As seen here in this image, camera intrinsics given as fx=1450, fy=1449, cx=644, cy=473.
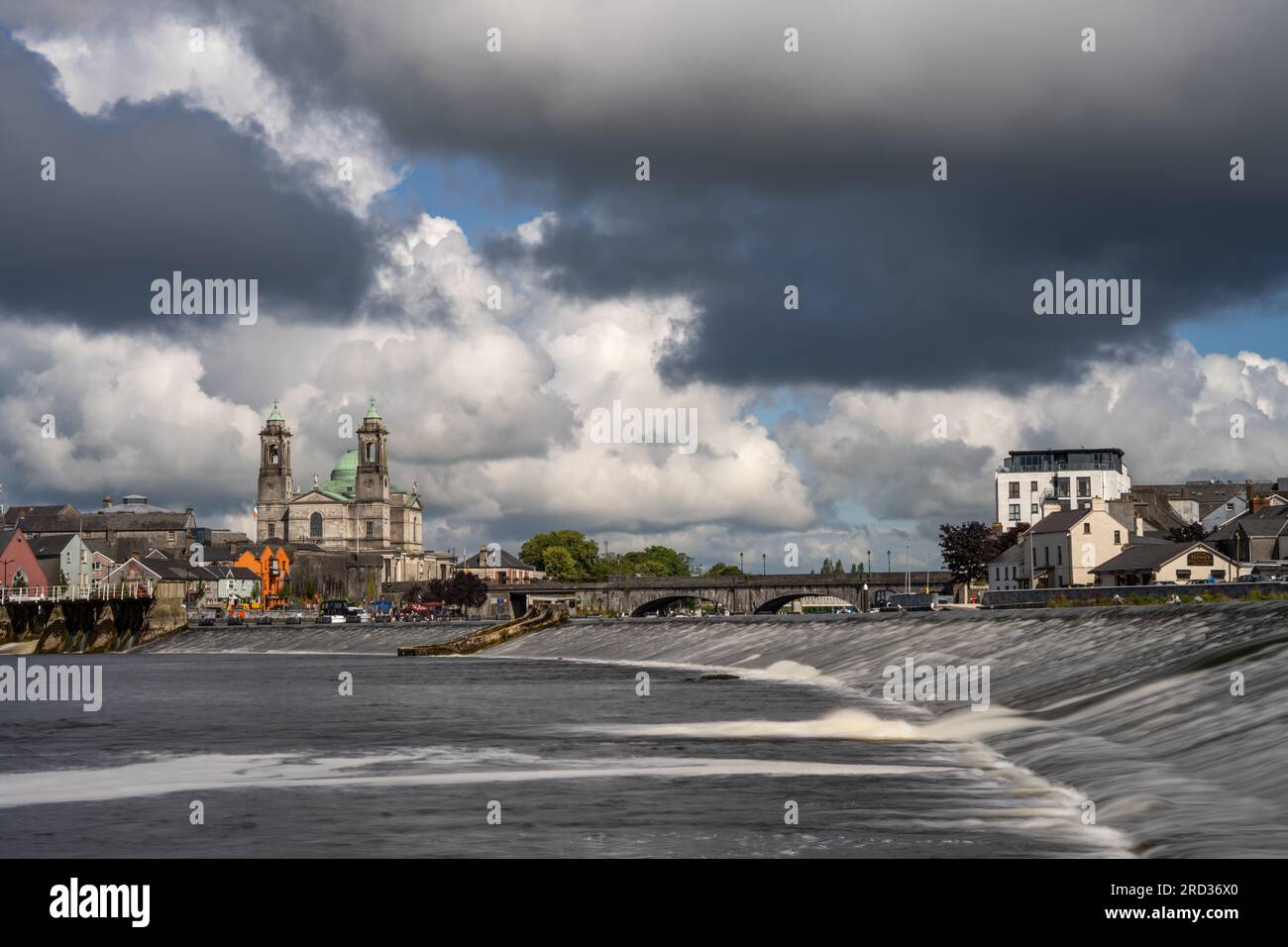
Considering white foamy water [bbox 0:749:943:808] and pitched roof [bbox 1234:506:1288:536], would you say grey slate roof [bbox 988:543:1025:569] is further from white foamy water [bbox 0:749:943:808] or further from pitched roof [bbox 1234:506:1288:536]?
white foamy water [bbox 0:749:943:808]

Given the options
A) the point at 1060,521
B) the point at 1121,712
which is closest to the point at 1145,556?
the point at 1060,521

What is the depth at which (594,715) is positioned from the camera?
145ft

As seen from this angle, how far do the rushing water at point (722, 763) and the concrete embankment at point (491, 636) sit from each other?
53.7 m

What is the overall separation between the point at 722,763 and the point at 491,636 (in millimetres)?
93877

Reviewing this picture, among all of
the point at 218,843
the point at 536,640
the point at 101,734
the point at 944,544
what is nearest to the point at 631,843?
the point at 218,843

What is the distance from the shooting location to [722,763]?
30391 millimetres

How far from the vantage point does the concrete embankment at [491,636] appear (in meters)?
116

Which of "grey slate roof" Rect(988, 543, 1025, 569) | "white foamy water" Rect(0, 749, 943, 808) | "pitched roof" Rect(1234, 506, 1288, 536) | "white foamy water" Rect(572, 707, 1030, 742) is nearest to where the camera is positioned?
"white foamy water" Rect(0, 749, 943, 808)

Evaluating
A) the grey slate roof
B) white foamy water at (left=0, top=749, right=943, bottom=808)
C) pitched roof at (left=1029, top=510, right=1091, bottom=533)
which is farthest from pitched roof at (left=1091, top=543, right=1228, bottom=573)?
white foamy water at (left=0, top=749, right=943, bottom=808)

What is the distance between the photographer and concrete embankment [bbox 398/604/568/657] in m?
116

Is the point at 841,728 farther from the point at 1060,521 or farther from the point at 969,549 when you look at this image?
the point at 969,549

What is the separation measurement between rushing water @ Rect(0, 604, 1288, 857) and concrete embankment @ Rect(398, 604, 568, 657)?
5370 cm
